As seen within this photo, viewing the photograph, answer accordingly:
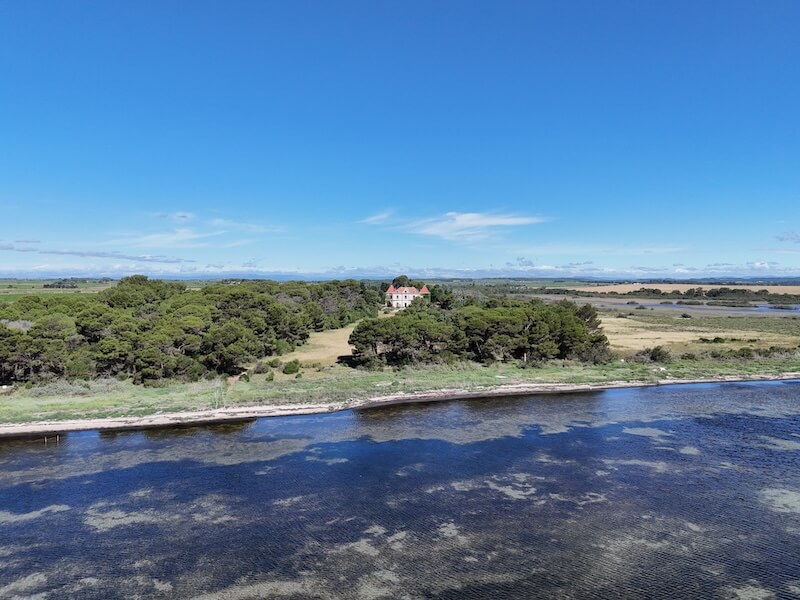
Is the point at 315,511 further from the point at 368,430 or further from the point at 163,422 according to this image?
the point at 163,422

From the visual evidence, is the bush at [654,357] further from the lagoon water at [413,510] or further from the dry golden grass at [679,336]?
the lagoon water at [413,510]

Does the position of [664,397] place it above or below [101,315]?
below

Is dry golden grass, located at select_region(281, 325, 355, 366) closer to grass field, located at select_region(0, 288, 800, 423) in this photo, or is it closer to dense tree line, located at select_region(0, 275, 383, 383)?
grass field, located at select_region(0, 288, 800, 423)

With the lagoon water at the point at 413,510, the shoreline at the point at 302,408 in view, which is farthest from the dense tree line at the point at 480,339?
the lagoon water at the point at 413,510

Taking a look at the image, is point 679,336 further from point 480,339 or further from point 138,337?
point 138,337

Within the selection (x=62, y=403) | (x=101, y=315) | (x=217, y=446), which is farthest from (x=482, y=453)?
(x=101, y=315)

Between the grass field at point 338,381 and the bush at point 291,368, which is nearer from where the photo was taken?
the grass field at point 338,381

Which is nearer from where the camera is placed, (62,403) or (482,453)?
(482,453)
